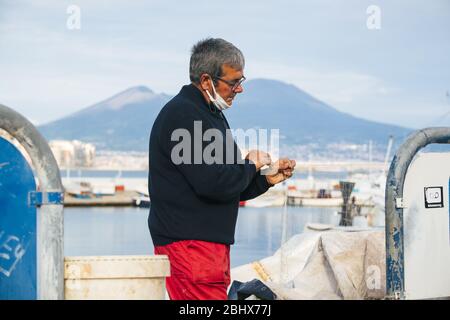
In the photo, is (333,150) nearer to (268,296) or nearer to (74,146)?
(74,146)

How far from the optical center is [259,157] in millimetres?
3916

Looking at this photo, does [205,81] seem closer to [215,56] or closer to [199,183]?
[215,56]

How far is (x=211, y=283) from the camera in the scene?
3.76 meters

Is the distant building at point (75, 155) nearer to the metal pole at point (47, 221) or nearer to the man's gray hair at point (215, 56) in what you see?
the man's gray hair at point (215, 56)

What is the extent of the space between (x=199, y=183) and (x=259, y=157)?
40 cm

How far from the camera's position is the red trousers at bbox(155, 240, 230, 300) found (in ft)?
12.2

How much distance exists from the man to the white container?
59 cm

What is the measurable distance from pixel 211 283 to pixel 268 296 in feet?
4.66

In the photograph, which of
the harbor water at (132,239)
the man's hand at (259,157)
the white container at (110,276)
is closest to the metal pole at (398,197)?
the man's hand at (259,157)

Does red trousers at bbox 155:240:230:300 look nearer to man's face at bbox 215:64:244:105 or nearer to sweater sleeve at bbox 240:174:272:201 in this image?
sweater sleeve at bbox 240:174:272:201

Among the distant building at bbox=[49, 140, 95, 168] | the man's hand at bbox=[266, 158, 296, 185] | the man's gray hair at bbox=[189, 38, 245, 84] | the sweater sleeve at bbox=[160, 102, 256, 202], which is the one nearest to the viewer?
the sweater sleeve at bbox=[160, 102, 256, 202]


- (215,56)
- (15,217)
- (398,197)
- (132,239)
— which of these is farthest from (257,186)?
(132,239)

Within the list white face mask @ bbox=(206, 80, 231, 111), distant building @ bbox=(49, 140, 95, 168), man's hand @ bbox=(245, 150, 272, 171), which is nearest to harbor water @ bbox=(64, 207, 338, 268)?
man's hand @ bbox=(245, 150, 272, 171)
